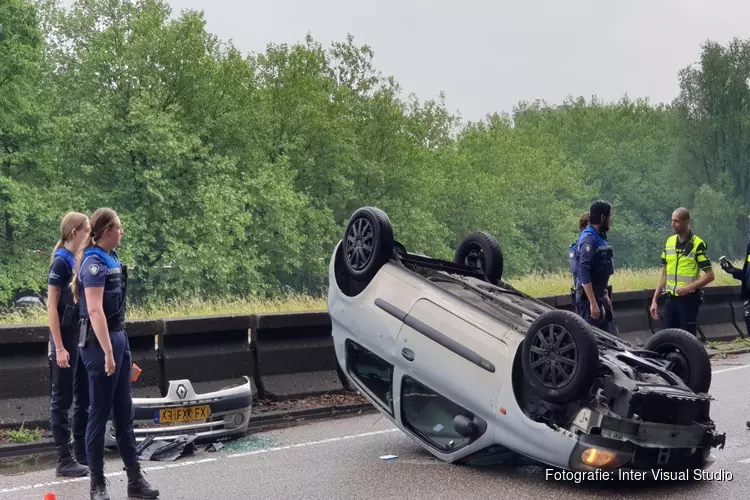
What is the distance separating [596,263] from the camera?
9.29 m

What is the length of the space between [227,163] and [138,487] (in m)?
34.1

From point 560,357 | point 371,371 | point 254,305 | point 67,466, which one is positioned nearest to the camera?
point 560,357

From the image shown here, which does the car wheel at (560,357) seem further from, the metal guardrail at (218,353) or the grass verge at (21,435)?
the grass verge at (21,435)

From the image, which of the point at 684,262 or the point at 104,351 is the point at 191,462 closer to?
the point at 104,351

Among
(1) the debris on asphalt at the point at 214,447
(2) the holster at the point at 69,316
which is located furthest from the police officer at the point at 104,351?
(1) the debris on asphalt at the point at 214,447

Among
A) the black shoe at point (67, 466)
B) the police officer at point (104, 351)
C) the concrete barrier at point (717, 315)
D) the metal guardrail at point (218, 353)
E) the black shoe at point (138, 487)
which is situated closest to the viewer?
the police officer at point (104, 351)

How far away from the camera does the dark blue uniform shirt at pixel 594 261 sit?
9.23 m

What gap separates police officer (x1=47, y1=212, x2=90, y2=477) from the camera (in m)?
6.68

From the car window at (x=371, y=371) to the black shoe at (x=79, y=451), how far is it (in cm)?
210

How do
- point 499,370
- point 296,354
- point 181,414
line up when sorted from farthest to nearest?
point 296,354 → point 181,414 → point 499,370

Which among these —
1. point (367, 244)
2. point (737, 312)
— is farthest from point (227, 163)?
point (367, 244)

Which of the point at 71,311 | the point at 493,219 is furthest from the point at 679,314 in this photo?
the point at 493,219

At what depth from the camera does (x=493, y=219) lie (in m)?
62.1

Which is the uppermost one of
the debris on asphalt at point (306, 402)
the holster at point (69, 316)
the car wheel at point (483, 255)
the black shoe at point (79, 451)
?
the car wheel at point (483, 255)
